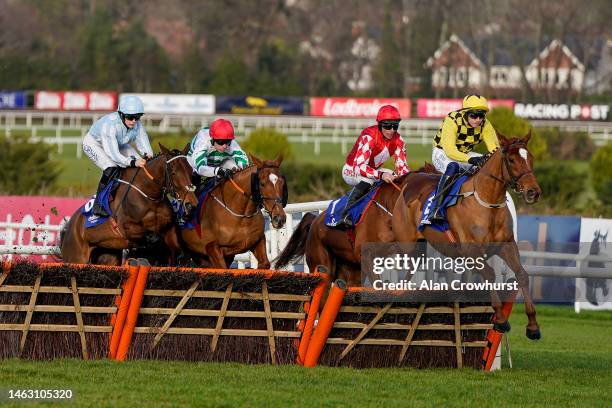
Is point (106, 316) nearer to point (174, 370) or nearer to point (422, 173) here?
point (174, 370)

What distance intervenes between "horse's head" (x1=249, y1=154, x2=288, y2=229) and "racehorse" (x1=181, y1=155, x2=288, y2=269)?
1cm

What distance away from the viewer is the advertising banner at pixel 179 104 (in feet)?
143

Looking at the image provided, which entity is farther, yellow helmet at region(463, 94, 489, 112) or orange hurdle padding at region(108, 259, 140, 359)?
yellow helmet at region(463, 94, 489, 112)

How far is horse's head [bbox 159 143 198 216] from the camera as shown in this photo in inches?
396

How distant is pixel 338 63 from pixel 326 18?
5418 mm

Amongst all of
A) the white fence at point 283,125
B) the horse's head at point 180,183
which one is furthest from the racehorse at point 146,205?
the white fence at point 283,125

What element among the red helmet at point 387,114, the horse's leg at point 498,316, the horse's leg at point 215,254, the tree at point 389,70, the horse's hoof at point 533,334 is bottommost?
the horse's hoof at point 533,334

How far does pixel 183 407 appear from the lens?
681 centimetres

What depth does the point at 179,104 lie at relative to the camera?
43.7 meters

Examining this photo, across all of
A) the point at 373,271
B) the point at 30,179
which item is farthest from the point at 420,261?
the point at 30,179

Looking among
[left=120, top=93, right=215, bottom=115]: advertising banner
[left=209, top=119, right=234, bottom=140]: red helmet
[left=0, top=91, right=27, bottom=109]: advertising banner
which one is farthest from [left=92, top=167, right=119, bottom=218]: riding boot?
[left=120, top=93, right=215, bottom=115]: advertising banner

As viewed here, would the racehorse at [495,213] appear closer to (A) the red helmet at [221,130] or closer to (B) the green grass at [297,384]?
(B) the green grass at [297,384]

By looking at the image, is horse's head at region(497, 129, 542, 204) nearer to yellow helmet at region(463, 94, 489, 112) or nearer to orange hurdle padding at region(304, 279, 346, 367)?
yellow helmet at region(463, 94, 489, 112)

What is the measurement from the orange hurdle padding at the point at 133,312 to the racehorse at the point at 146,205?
1.76 m
